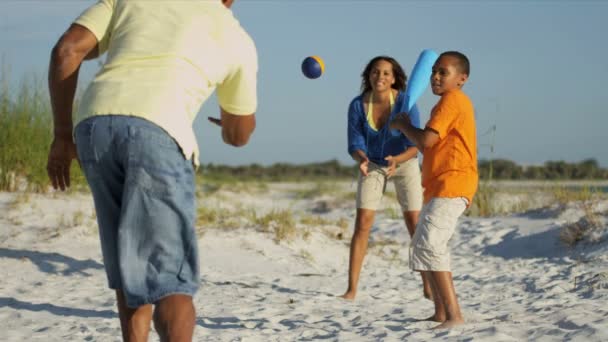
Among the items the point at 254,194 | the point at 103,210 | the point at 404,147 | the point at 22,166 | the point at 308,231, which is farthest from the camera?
the point at 254,194

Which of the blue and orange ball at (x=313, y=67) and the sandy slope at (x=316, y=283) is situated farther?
the blue and orange ball at (x=313, y=67)

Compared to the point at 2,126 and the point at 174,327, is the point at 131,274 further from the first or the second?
the point at 2,126

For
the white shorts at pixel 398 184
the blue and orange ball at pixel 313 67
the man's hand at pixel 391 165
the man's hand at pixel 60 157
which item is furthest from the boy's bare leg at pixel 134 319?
the blue and orange ball at pixel 313 67

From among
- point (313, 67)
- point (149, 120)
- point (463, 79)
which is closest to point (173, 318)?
point (149, 120)

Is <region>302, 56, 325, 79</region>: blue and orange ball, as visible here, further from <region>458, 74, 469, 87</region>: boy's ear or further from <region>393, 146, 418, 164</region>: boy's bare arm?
<region>458, 74, 469, 87</region>: boy's ear

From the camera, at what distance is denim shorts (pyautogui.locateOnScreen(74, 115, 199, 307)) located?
253cm

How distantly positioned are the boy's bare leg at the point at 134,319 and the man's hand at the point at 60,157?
1.54ft

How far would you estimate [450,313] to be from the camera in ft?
15.8

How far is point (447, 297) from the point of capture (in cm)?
477

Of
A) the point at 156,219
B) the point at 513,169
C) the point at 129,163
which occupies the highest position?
the point at 129,163

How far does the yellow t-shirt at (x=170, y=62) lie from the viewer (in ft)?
8.39

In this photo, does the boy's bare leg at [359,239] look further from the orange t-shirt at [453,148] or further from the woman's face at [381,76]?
the orange t-shirt at [453,148]

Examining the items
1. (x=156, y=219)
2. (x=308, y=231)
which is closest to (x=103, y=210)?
(x=156, y=219)

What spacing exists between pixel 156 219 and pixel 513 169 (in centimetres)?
2272
